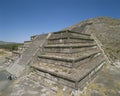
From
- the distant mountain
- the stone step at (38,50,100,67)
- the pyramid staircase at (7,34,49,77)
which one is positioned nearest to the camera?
the stone step at (38,50,100,67)

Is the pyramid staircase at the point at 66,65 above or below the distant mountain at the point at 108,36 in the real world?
below

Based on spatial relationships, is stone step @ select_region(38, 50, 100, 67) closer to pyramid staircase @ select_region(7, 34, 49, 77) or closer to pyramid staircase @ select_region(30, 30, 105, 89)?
pyramid staircase @ select_region(30, 30, 105, 89)

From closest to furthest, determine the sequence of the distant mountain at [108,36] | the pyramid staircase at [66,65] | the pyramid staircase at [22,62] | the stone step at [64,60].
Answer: the pyramid staircase at [66,65]
the stone step at [64,60]
the pyramid staircase at [22,62]
the distant mountain at [108,36]

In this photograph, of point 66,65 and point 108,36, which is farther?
point 108,36

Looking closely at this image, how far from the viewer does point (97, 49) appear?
37.8 ft

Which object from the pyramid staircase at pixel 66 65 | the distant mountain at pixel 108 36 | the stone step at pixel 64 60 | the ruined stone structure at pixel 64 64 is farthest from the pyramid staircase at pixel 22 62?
the distant mountain at pixel 108 36

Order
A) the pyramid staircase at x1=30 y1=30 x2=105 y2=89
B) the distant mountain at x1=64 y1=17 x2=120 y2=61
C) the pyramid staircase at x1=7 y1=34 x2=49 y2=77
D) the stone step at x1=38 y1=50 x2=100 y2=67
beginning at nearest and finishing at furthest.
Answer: the pyramid staircase at x1=30 y1=30 x2=105 y2=89 → the stone step at x1=38 y1=50 x2=100 y2=67 → the pyramid staircase at x1=7 y1=34 x2=49 y2=77 → the distant mountain at x1=64 y1=17 x2=120 y2=61

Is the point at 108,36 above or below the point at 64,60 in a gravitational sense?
above

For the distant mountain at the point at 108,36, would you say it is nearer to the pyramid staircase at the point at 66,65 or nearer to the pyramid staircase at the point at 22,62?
the pyramid staircase at the point at 66,65

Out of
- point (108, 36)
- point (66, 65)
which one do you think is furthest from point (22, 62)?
point (108, 36)

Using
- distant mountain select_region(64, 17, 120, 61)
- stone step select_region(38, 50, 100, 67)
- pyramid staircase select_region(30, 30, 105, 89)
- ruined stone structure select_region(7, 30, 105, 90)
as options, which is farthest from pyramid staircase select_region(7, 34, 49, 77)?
distant mountain select_region(64, 17, 120, 61)

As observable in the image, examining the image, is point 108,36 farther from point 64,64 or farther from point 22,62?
point 22,62

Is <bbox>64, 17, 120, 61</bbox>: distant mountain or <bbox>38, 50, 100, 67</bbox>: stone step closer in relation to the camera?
<bbox>38, 50, 100, 67</bbox>: stone step

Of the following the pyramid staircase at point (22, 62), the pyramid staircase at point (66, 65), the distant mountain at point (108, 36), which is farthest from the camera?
the distant mountain at point (108, 36)
